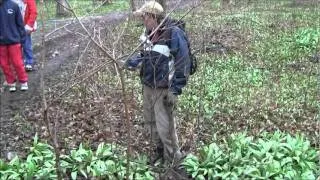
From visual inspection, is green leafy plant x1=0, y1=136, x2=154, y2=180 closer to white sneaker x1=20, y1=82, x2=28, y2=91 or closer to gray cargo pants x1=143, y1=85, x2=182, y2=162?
gray cargo pants x1=143, y1=85, x2=182, y2=162

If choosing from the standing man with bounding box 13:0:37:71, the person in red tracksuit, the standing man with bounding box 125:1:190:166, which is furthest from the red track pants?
the standing man with bounding box 125:1:190:166

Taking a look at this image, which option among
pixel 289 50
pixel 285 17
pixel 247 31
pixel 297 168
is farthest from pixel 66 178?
pixel 285 17

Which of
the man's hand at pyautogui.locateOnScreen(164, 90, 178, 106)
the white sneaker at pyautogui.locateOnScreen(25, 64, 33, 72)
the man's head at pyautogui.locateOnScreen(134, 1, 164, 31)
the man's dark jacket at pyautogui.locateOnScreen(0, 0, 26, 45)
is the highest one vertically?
the man's head at pyautogui.locateOnScreen(134, 1, 164, 31)

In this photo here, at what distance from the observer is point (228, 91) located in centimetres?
994

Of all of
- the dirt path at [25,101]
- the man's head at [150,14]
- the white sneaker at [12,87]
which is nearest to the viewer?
the man's head at [150,14]

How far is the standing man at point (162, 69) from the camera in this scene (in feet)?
19.2

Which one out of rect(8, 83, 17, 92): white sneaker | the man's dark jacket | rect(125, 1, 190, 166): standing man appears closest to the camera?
rect(125, 1, 190, 166): standing man

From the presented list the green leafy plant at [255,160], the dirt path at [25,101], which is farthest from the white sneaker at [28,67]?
the green leafy plant at [255,160]

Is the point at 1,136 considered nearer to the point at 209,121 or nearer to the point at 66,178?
the point at 66,178

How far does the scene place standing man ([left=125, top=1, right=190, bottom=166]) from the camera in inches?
231

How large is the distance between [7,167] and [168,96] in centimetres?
218

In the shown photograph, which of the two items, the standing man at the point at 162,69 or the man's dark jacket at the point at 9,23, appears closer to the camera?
the standing man at the point at 162,69

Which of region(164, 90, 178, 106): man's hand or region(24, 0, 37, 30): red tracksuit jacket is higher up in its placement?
region(24, 0, 37, 30): red tracksuit jacket

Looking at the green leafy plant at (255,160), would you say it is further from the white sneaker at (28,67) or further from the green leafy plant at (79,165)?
the white sneaker at (28,67)
